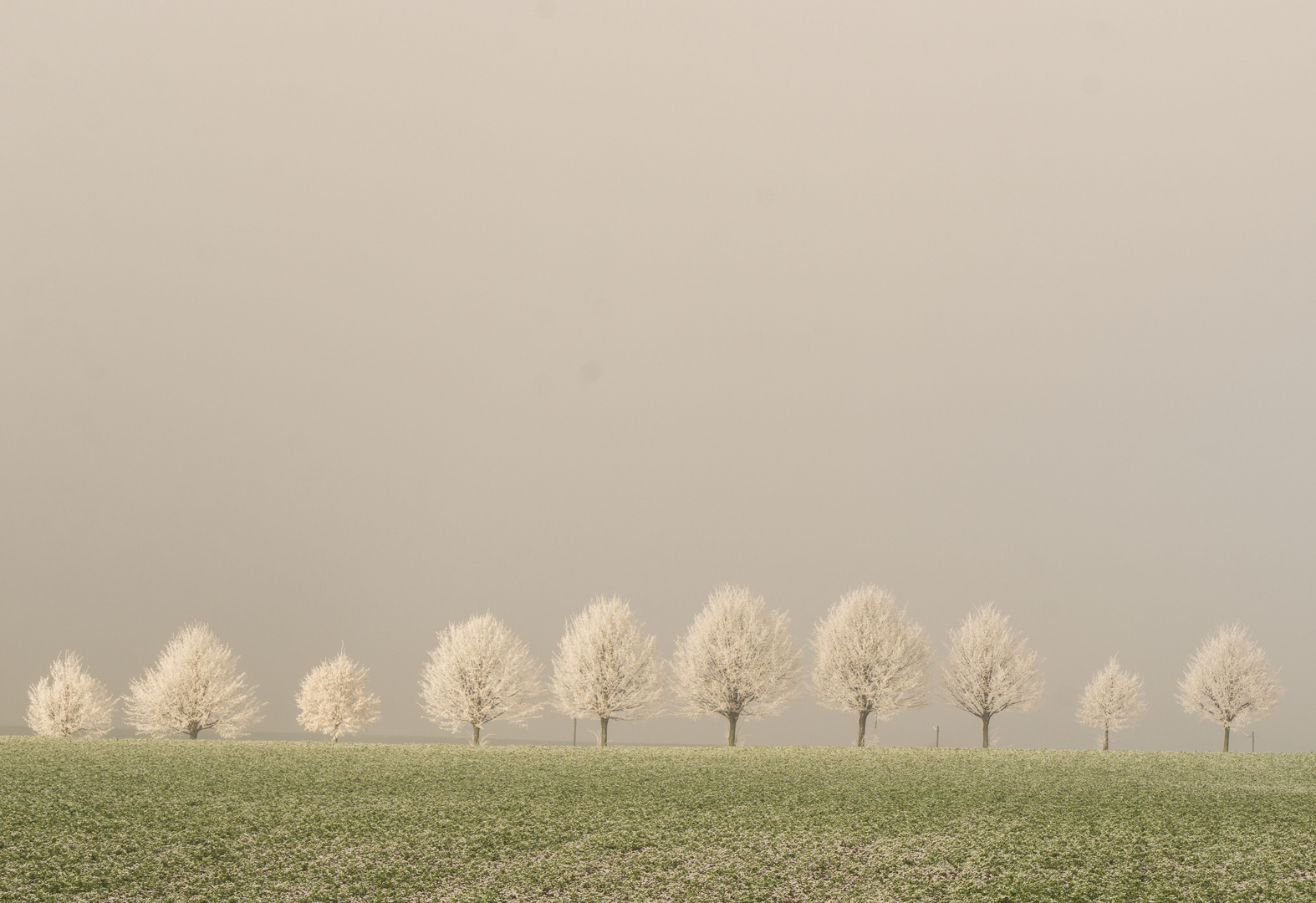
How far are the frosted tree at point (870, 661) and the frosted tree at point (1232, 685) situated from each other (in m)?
25.1

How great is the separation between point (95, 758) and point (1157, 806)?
38.6m

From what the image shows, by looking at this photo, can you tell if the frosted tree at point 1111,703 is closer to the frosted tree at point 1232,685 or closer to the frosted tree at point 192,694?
the frosted tree at point 1232,685

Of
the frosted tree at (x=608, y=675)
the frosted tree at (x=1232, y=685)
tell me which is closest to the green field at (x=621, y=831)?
the frosted tree at (x=608, y=675)

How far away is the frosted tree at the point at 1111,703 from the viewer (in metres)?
73.9

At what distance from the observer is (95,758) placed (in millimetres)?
34188

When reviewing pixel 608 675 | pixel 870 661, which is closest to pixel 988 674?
pixel 870 661

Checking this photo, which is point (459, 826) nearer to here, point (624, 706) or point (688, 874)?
point (688, 874)

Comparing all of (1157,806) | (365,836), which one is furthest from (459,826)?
(1157,806)

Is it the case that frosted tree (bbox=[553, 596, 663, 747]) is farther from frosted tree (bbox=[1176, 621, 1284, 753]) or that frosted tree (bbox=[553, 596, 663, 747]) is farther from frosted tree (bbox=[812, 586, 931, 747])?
frosted tree (bbox=[1176, 621, 1284, 753])

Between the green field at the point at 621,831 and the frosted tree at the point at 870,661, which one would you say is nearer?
the green field at the point at 621,831

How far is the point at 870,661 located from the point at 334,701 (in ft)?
126

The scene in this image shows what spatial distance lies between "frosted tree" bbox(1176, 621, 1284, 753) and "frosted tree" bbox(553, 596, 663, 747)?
4280 cm

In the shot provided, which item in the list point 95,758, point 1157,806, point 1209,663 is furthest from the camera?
point 1209,663

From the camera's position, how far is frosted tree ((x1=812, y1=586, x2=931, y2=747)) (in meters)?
56.6
